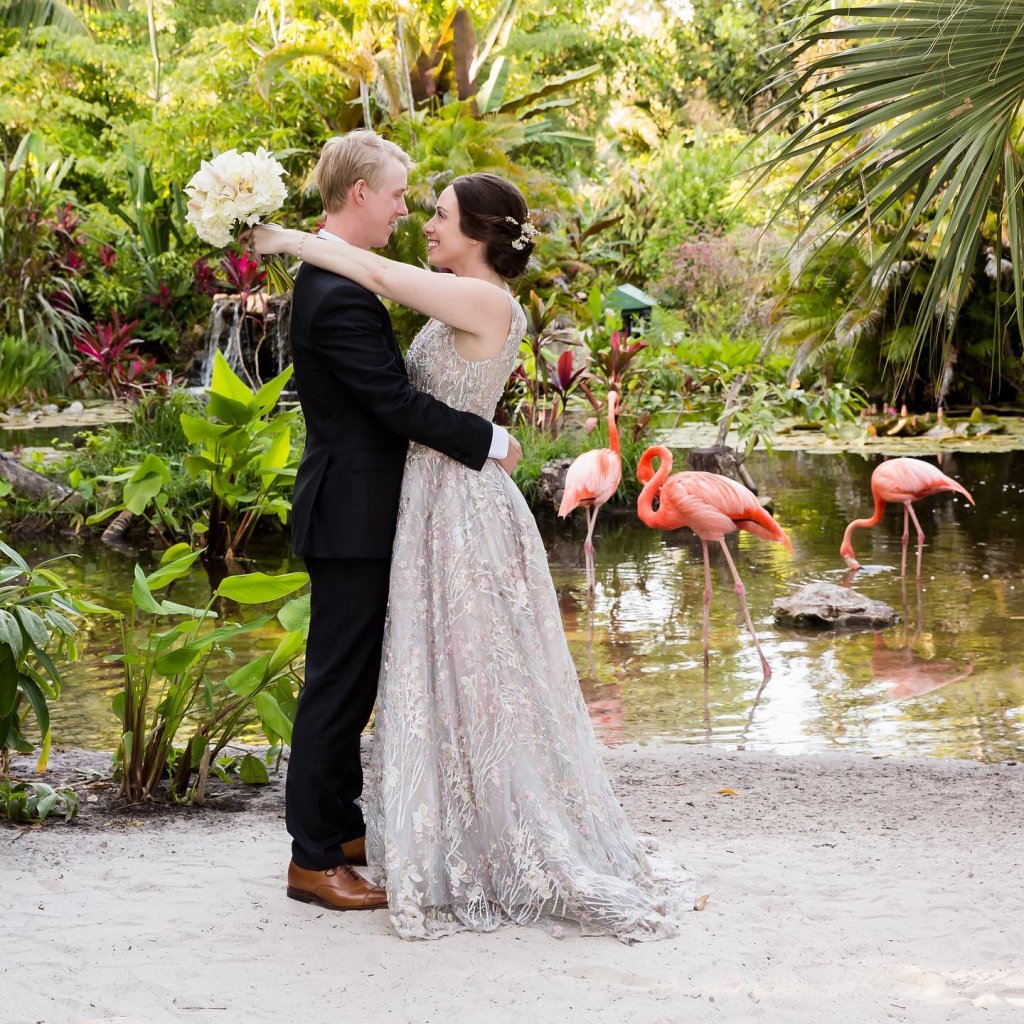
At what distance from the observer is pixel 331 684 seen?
3.19 metres

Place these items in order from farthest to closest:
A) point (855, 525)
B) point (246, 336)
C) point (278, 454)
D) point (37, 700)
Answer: point (246, 336)
point (855, 525)
point (278, 454)
point (37, 700)

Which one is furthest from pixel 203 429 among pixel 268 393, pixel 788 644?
pixel 788 644

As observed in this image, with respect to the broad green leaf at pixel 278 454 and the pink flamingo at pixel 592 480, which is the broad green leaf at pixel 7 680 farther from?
the pink flamingo at pixel 592 480

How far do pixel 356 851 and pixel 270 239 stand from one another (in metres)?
1.60

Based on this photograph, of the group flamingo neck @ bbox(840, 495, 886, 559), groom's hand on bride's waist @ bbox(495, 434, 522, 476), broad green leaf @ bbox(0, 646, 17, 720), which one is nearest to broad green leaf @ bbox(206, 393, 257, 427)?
broad green leaf @ bbox(0, 646, 17, 720)

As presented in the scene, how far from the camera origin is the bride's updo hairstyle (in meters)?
3.19

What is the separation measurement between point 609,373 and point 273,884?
7674 millimetres

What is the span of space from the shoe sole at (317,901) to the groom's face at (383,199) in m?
1.62

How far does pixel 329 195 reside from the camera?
10.5 ft

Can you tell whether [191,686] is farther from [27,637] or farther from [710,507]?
[710,507]

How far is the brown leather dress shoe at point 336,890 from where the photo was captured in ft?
10.6

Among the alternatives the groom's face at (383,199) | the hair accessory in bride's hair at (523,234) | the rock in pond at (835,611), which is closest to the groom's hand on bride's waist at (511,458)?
the hair accessory in bride's hair at (523,234)

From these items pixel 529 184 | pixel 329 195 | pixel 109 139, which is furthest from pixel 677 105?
pixel 329 195

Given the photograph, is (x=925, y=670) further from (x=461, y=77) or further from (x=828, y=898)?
(x=461, y=77)
